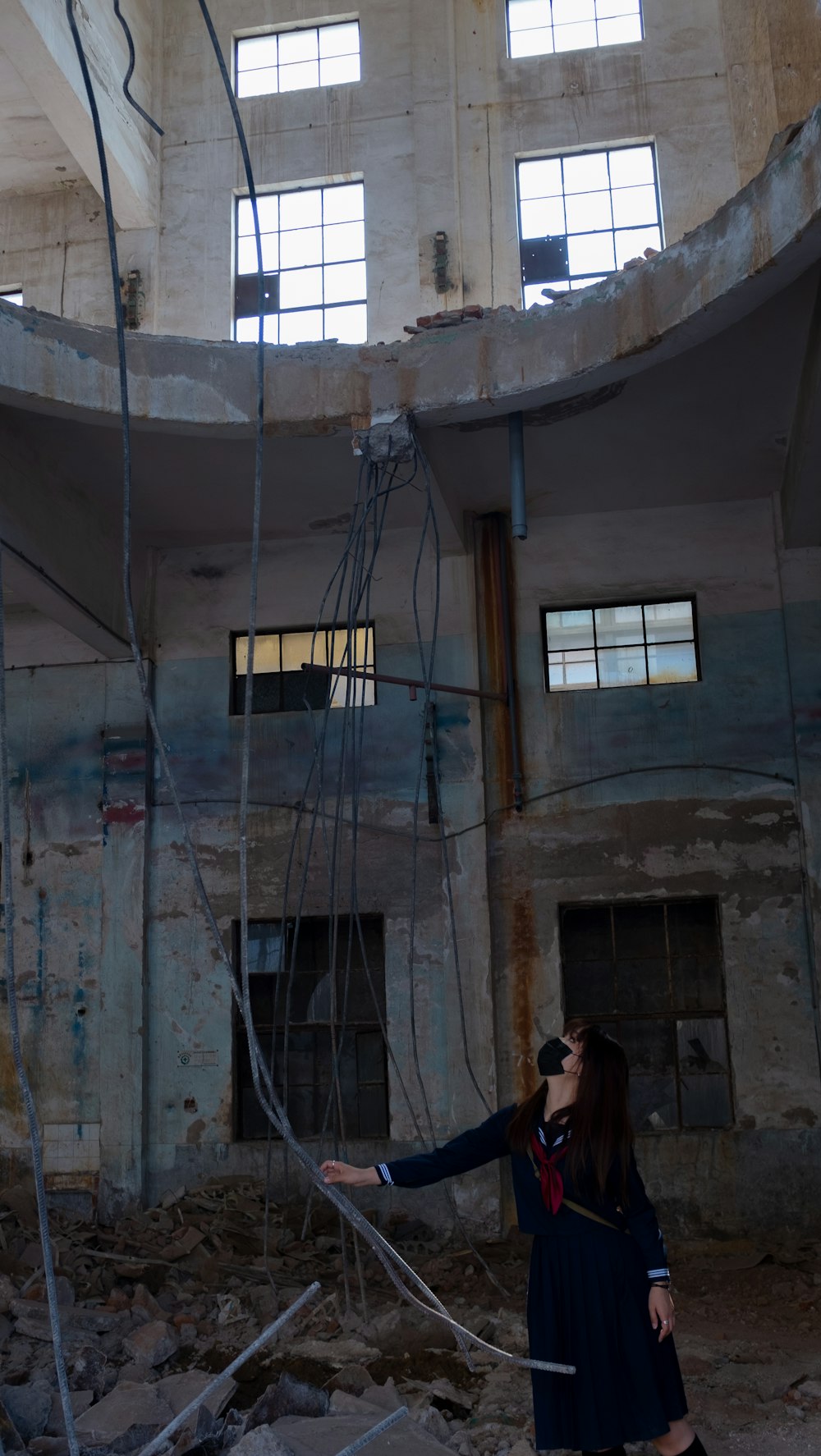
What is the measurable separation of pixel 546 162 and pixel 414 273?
151 cm

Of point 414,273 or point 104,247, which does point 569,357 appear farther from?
point 104,247

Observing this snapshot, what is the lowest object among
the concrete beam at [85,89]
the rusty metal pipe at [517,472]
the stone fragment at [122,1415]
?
the stone fragment at [122,1415]

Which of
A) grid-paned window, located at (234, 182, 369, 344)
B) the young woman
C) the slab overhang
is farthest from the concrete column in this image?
the young woman

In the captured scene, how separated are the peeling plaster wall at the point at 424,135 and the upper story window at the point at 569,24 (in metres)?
0.12

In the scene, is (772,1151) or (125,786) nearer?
(772,1151)

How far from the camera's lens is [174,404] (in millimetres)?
7008

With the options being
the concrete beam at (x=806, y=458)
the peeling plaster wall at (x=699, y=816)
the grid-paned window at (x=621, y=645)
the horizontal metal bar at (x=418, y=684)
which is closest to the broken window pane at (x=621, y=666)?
the grid-paned window at (x=621, y=645)

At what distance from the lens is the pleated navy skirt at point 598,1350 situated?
11.4 ft

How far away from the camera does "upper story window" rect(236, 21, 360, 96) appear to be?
35.9 ft

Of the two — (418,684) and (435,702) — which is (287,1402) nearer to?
(418,684)

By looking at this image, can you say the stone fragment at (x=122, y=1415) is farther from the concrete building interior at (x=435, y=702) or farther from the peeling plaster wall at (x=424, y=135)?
the peeling plaster wall at (x=424, y=135)

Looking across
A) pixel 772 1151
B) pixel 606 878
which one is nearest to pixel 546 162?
pixel 606 878

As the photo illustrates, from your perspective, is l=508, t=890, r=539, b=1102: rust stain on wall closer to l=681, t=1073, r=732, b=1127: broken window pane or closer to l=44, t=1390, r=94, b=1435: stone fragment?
l=681, t=1073, r=732, b=1127: broken window pane

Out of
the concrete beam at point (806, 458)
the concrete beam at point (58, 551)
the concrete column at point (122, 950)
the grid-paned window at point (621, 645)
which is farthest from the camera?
the grid-paned window at point (621, 645)
